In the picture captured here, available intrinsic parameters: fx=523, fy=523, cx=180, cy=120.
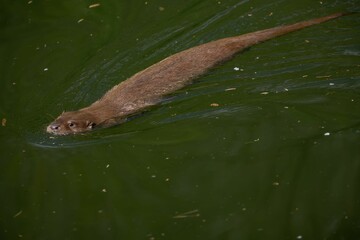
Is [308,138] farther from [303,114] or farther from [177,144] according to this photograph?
[177,144]

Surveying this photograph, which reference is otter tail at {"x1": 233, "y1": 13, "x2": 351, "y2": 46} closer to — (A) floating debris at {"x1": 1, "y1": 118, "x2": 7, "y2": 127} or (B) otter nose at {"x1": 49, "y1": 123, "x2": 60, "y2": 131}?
(B) otter nose at {"x1": 49, "y1": 123, "x2": 60, "y2": 131}

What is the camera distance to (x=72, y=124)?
567 centimetres

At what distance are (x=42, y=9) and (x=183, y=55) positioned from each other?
3.06 m

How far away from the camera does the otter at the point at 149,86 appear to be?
18.9 ft

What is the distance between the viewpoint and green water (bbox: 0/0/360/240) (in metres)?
4.73

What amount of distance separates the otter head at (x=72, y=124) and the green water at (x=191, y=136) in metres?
0.12

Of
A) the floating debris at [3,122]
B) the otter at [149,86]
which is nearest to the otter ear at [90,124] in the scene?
the otter at [149,86]

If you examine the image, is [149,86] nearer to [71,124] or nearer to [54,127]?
[71,124]

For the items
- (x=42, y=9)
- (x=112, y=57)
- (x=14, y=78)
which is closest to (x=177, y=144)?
(x=112, y=57)

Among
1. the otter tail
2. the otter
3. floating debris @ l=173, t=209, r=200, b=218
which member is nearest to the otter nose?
the otter

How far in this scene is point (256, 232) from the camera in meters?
4.51

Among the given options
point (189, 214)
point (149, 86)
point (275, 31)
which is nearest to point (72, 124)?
point (149, 86)

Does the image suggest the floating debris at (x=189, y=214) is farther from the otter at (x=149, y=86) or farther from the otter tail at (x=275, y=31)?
the otter tail at (x=275, y=31)

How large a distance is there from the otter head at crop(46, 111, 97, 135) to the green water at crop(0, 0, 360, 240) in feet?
0.39
